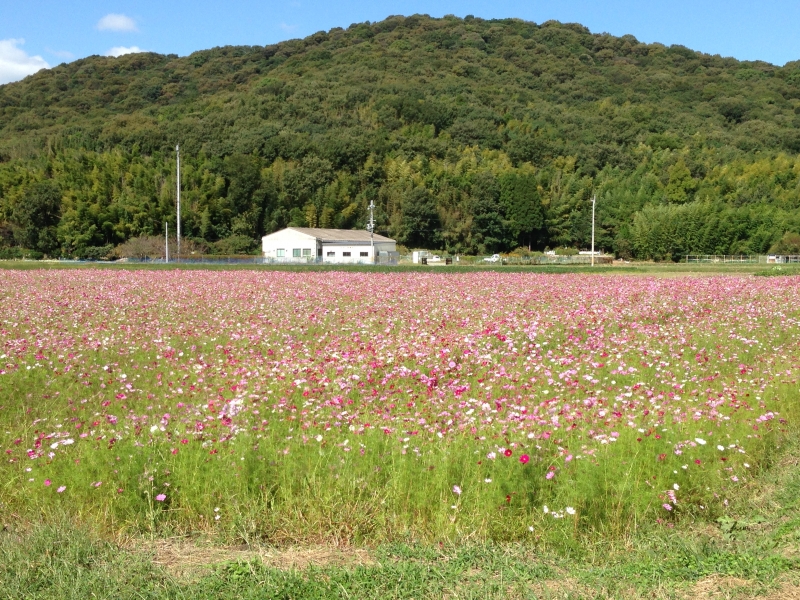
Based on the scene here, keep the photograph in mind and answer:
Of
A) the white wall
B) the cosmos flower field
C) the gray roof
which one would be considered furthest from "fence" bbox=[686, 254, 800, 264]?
the cosmos flower field

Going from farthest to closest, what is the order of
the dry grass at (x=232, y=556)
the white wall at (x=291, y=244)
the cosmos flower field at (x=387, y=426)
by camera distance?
1. the white wall at (x=291, y=244)
2. the cosmos flower field at (x=387, y=426)
3. the dry grass at (x=232, y=556)

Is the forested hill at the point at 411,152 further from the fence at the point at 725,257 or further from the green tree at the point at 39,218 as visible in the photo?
the fence at the point at 725,257

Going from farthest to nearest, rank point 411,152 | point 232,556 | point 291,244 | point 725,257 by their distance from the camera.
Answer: point 411,152 < point 725,257 < point 291,244 < point 232,556

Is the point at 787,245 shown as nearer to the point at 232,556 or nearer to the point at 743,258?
Answer: the point at 743,258

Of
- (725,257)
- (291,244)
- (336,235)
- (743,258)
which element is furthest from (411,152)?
(743,258)

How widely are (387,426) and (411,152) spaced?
328 feet

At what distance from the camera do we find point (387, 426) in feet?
22.9

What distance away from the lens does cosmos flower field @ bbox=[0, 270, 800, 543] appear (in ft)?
18.5

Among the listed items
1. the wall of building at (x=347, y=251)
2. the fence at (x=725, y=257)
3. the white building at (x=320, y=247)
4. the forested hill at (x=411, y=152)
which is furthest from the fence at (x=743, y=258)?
the wall of building at (x=347, y=251)

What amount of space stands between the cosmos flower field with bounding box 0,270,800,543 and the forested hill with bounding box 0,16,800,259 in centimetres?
6910

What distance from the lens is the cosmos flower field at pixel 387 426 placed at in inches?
222

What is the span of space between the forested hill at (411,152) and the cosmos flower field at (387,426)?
6910 centimetres

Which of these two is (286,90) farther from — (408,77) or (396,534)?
(396,534)

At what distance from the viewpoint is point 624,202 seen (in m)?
90.6
